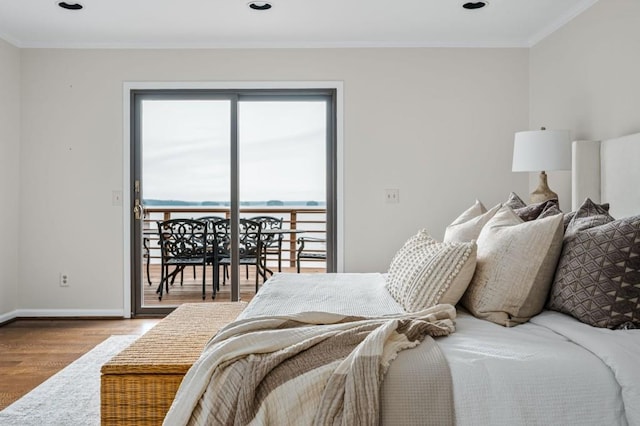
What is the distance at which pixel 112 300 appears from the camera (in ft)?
15.2

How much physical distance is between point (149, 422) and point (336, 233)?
9.30 feet

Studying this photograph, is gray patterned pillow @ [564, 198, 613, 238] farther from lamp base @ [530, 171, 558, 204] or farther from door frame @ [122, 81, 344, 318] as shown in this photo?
door frame @ [122, 81, 344, 318]

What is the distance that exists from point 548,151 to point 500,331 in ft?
6.57

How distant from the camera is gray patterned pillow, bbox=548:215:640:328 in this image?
1757mm

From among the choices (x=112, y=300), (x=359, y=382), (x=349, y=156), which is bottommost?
(x=112, y=300)

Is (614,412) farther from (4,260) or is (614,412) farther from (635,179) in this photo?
(4,260)

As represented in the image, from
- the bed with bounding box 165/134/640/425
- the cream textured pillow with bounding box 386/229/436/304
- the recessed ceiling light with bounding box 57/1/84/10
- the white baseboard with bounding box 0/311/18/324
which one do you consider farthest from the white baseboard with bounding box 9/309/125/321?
the cream textured pillow with bounding box 386/229/436/304

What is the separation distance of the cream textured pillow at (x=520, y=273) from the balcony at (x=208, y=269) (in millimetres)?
2842

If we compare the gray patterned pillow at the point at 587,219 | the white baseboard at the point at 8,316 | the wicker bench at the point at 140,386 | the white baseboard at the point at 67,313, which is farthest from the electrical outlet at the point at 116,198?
the gray patterned pillow at the point at 587,219

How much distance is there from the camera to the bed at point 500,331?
146cm

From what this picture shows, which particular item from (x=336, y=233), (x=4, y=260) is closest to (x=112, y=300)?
(x=4, y=260)

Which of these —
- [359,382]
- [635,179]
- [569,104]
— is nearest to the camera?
[359,382]

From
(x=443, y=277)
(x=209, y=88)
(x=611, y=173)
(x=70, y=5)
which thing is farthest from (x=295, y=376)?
(x=209, y=88)

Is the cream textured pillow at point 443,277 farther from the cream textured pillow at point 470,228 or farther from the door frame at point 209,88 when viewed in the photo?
the door frame at point 209,88
